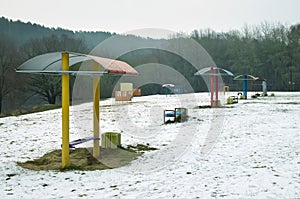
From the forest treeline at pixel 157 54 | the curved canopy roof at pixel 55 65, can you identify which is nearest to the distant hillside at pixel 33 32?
the forest treeline at pixel 157 54

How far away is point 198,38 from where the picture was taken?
5806 cm

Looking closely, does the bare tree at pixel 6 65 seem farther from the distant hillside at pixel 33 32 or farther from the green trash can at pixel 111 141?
the green trash can at pixel 111 141

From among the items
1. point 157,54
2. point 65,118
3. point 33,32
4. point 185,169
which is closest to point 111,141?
point 65,118

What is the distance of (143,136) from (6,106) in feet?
86.7

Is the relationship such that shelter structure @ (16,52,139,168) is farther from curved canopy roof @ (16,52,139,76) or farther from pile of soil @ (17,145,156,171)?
pile of soil @ (17,145,156,171)

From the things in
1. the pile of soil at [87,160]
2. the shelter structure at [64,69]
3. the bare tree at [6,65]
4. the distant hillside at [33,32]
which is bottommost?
the pile of soil at [87,160]

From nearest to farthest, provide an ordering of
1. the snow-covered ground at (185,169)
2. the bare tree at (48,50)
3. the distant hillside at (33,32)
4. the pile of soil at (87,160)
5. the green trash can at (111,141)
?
the snow-covered ground at (185,169), the pile of soil at (87,160), the green trash can at (111,141), the bare tree at (48,50), the distant hillside at (33,32)

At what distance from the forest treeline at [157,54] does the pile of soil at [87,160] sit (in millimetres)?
23134

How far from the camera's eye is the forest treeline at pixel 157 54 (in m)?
32.5

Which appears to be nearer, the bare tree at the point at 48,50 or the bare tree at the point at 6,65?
the bare tree at the point at 6,65

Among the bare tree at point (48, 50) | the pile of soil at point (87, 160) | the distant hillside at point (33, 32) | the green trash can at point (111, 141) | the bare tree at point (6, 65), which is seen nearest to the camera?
the pile of soil at point (87, 160)

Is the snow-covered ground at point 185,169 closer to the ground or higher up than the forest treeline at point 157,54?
closer to the ground

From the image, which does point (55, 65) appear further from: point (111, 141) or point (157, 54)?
point (157, 54)

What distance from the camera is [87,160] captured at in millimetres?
7105
